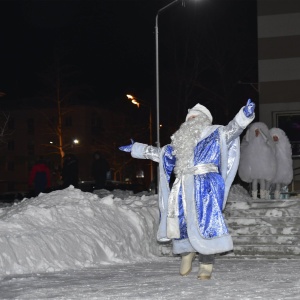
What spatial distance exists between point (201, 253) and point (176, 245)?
19.0 inches

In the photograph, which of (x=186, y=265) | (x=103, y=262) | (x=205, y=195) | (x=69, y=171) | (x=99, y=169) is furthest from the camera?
(x=99, y=169)

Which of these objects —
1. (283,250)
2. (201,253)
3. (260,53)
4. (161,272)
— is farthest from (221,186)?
(260,53)

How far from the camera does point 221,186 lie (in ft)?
27.0

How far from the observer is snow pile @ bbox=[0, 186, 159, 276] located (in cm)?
935

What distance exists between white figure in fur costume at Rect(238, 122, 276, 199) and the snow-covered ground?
10.1 feet

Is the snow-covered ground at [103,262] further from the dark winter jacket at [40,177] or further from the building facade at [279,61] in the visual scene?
the building facade at [279,61]

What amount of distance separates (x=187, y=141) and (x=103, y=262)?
2.71 meters

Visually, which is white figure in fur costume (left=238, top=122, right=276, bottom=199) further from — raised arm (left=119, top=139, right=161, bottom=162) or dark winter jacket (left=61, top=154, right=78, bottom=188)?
dark winter jacket (left=61, top=154, right=78, bottom=188)

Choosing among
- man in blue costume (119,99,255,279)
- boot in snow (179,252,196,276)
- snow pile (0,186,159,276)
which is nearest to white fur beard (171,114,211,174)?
man in blue costume (119,99,255,279)

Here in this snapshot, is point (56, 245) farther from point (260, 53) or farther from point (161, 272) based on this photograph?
point (260, 53)

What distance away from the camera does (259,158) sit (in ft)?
50.9

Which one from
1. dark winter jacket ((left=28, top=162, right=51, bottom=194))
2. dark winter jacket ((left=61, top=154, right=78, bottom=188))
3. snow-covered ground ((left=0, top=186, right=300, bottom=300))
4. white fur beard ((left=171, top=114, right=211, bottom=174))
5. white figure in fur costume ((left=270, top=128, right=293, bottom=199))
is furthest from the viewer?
dark winter jacket ((left=61, top=154, right=78, bottom=188))

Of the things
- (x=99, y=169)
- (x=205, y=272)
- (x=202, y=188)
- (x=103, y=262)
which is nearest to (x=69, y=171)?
(x=99, y=169)

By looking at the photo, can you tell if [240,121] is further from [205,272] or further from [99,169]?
[99,169]
